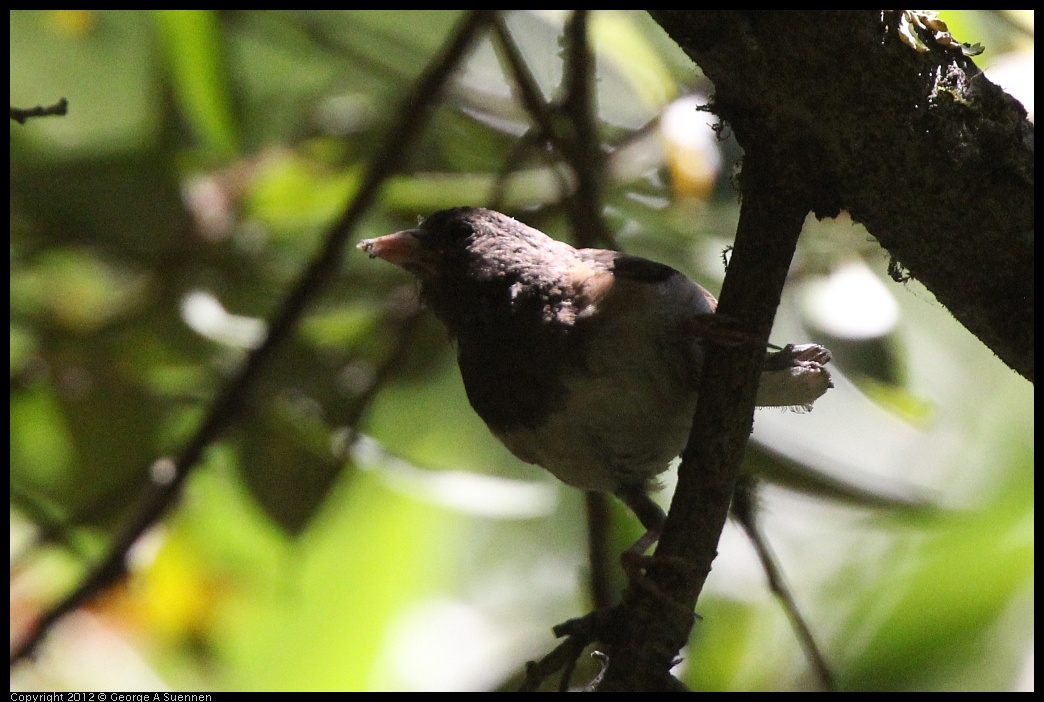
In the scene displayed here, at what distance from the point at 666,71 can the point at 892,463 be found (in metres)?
1.85

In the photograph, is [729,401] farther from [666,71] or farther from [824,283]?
[666,71]

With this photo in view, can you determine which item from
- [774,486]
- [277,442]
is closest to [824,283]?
[774,486]

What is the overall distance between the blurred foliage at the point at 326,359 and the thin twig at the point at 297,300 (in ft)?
0.45

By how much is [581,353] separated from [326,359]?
7.20ft

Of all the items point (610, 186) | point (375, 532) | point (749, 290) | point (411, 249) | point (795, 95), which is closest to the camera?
point (795, 95)

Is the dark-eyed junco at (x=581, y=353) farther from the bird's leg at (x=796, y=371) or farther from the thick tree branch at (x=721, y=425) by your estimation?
the thick tree branch at (x=721, y=425)

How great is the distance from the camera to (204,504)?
4.71 meters

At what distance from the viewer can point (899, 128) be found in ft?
5.43

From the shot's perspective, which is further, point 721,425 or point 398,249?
point 398,249

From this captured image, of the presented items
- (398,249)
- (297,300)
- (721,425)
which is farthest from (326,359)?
(721,425)

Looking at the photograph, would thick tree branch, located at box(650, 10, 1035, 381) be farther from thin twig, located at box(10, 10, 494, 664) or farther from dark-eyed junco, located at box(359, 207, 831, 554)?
thin twig, located at box(10, 10, 494, 664)

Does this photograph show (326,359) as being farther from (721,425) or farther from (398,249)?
(721,425)

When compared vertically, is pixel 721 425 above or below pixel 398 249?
above

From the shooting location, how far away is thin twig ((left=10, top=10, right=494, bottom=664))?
11.1 ft
